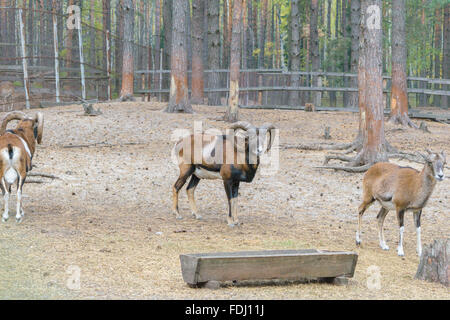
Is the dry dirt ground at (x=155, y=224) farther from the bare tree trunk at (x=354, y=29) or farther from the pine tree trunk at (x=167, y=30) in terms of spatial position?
the pine tree trunk at (x=167, y=30)

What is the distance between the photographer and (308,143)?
67.5 feet

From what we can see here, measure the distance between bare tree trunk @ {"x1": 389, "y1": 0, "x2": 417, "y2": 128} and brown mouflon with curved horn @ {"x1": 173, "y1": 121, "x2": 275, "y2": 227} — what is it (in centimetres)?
1424

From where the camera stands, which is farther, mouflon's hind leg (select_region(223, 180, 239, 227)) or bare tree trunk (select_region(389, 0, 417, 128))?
bare tree trunk (select_region(389, 0, 417, 128))

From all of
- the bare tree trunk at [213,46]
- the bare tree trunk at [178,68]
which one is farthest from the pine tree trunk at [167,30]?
the bare tree trunk at [178,68]

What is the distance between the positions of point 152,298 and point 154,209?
577cm

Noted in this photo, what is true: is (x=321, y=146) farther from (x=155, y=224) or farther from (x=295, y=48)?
(x=295, y=48)

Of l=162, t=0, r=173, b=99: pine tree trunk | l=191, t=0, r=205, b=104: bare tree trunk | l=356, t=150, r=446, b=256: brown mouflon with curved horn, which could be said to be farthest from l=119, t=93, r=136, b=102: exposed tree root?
l=356, t=150, r=446, b=256: brown mouflon with curved horn

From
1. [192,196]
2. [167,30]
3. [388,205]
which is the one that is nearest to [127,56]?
[167,30]

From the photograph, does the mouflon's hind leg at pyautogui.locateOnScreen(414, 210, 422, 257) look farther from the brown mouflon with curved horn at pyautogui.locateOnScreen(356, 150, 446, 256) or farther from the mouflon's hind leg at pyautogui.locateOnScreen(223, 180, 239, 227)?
the mouflon's hind leg at pyautogui.locateOnScreen(223, 180, 239, 227)

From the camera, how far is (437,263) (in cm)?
827

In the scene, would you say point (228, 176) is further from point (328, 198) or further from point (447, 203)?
point (447, 203)

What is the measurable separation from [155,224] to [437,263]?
191 inches

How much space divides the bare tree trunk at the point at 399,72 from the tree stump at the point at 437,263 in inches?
667

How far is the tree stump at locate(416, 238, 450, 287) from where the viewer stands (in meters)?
8.19
